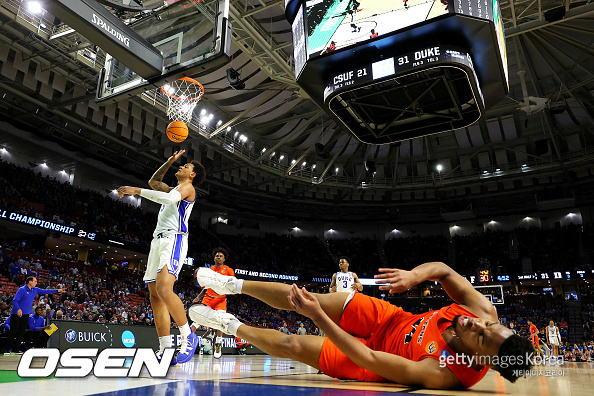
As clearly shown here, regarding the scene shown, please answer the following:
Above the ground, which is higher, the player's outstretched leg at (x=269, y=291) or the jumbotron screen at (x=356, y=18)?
the jumbotron screen at (x=356, y=18)

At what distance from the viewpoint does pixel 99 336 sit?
8.09 metres

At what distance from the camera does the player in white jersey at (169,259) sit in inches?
154

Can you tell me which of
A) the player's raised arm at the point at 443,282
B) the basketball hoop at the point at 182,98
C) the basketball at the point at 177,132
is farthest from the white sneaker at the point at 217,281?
the basketball hoop at the point at 182,98

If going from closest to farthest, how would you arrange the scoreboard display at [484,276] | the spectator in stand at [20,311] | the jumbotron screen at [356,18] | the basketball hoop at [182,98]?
1. the jumbotron screen at [356,18]
2. the spectator in stand at [20,311]
3. the basketball hoop at [182,98]
4. the scoreboard display at [484,276]

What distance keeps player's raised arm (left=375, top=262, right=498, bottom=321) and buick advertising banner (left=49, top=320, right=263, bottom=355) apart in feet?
17.8

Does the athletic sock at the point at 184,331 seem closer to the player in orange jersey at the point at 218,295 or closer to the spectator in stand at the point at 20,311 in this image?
the player in orange jersey at the point at 218,295

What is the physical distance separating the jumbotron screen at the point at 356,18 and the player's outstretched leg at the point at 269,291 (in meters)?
5.24

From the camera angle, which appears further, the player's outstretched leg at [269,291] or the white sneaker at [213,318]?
the white sneaker at [213,318]

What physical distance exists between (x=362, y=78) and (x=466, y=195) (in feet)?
86.9

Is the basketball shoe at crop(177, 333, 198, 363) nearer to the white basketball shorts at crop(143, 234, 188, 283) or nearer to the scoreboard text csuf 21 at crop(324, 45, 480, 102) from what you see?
the white basketball shorts at crop(143, 234, 188, 283)

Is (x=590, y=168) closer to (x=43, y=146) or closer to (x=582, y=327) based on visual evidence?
(x=582, y=327)

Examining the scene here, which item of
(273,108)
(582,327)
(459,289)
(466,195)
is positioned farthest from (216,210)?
(459,289)

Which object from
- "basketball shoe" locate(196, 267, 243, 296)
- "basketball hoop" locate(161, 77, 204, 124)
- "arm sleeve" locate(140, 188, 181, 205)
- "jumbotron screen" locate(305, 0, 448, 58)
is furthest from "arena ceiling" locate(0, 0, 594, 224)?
"basketball shoe" locate(196, 267, 243, 296)

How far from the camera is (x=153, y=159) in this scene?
23828mm
